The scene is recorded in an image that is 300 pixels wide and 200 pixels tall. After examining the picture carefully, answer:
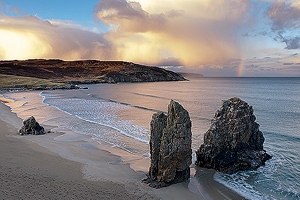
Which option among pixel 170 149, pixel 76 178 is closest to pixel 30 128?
pixel 76 178

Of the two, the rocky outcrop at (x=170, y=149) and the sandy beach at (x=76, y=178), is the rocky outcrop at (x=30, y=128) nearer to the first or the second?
the sandy beach at (x=76, y=178)

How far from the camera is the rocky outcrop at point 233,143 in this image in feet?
31.3

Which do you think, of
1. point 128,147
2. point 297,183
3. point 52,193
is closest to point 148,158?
point 128,147

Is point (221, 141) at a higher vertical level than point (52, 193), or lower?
higher

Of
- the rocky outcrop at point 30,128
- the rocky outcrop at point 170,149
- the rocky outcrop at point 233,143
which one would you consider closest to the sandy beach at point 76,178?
the rocky outcrop at point 170,149

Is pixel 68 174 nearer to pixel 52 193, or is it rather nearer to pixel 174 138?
pixel 52 193

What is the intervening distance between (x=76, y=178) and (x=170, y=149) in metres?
4.09

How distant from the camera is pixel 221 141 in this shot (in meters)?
9.97

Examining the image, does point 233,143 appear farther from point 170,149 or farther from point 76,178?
point 76,178

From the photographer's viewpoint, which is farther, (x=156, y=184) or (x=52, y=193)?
(x=156, y=184)

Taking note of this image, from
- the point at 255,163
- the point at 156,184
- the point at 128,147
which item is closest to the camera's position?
the point at 156,184

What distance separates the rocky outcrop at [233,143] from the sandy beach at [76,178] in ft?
2.82

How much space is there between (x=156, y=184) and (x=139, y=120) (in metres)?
14.0

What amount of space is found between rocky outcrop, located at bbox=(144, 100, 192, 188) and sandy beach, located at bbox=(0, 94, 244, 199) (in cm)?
45
